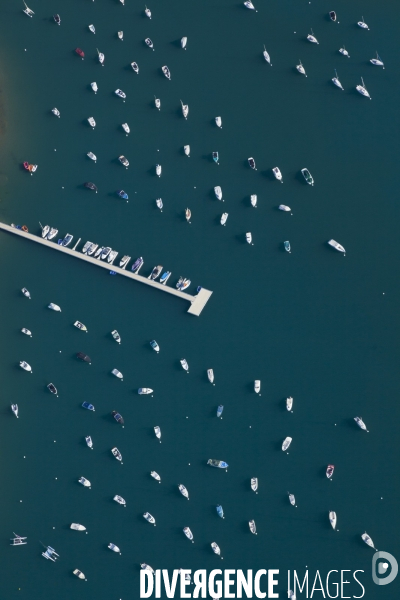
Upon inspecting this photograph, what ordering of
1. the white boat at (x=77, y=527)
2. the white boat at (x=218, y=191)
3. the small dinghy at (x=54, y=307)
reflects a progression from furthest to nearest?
the white boat at (x=218, y=191)
the small dinghy at (x=54, y=307)
the white boat at (x=77, y=527)

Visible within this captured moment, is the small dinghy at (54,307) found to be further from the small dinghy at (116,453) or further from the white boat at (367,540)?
the white boat at (367,540)

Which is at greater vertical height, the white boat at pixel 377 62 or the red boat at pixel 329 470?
the white boat at pixel 377 62

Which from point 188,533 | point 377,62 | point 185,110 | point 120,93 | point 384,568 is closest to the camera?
point 384,568

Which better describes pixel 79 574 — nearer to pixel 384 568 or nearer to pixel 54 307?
pixel 54 307

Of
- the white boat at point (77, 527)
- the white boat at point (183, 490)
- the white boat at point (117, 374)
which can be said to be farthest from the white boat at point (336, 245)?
the white boat at point (77, 527)

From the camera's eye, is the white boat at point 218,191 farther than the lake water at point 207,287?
Yes

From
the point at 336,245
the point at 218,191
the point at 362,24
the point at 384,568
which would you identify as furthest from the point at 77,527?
the point at 362,24

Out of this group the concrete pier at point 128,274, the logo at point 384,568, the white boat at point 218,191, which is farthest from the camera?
the white boat at point 218,191
